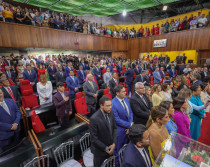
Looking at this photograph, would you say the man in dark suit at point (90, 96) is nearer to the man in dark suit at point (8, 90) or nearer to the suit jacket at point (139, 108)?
the suit jacket at point (139, 108)

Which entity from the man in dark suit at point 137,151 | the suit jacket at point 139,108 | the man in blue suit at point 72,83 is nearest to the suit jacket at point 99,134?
the man in dark suit at point 137,151

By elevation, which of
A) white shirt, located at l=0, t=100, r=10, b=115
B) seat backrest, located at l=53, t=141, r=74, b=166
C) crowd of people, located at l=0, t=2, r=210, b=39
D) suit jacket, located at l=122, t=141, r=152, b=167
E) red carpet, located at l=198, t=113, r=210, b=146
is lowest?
Answer: red carpet, located at l=198, t=113, r=210, b=146

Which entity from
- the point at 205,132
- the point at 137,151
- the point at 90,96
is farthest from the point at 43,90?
the point at 205,132

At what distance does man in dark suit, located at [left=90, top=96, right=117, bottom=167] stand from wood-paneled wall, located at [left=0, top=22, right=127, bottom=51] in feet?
30.7

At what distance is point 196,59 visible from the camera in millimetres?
10820

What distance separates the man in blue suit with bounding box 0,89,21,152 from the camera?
2248 mm

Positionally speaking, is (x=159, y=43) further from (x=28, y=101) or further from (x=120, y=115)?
(x=28, y=101)

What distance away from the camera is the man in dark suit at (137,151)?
1296 mm

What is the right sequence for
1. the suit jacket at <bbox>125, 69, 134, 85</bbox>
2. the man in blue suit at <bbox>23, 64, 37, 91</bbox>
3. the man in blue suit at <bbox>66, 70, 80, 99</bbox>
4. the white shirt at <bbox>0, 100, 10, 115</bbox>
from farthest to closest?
the suit jacket at <bbox>125, 69, 134, 85</bbox>
the man in blue suit at <bbox>23, 64, 37, 91</bbox>
the man in blue suit at <bbox>66, 70, 80, 99</bbox>
the white shirt at <bbox>0, 100, 10, 115</bbox>

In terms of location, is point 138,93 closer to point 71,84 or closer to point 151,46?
point 71,84

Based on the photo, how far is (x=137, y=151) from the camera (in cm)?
136

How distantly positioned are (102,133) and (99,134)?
2.2 inches

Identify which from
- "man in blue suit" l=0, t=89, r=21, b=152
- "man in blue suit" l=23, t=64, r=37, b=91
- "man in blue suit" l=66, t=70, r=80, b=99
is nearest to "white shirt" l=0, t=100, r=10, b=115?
"man in blue suit" l=0, t=89, r=21, b=152

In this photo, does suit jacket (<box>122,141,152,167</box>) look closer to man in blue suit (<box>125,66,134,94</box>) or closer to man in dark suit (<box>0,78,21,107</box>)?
man in dark suit (<box>0,78,21,107</box>)
